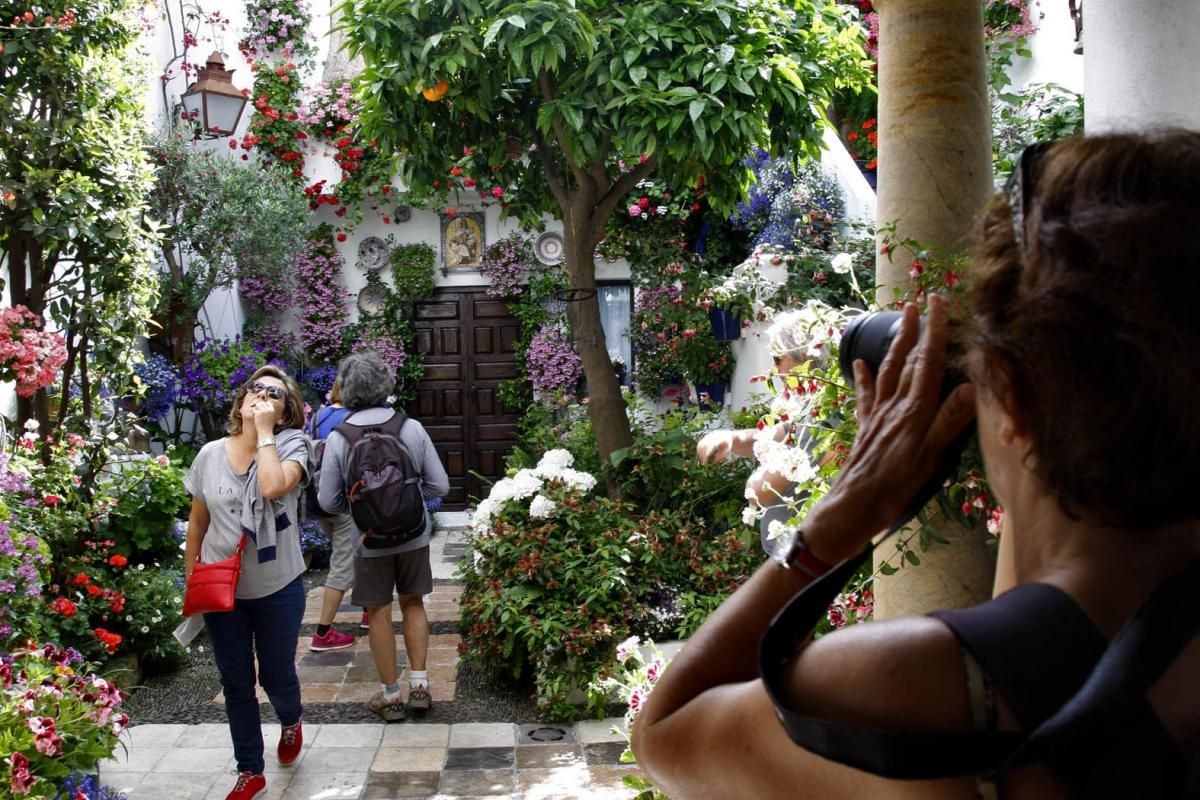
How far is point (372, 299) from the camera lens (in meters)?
11.0

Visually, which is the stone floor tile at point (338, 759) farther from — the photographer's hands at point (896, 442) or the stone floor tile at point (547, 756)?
the photographer's hands at point (896, 442)

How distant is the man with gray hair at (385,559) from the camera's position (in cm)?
495

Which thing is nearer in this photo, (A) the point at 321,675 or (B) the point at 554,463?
(A) the point at 321,675

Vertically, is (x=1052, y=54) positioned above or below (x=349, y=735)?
above

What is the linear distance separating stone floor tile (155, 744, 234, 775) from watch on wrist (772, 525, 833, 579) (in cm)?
418

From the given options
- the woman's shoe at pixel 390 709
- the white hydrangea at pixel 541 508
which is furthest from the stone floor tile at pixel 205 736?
the white hydrangea at pixel 541 508

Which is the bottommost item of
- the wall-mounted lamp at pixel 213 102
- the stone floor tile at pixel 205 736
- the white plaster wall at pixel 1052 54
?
the stone floor tile at pixel 205 736

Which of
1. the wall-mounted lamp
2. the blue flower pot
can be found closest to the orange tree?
the blue flower pot

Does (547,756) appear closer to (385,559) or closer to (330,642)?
(385,559)

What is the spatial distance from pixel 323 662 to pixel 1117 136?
593cm

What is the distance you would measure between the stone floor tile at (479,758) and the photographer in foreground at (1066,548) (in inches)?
153

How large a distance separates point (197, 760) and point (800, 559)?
172 inches

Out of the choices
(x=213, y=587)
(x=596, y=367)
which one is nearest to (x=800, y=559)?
(x=213, y=587)

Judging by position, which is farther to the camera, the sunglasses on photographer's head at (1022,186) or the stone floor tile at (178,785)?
the stone floor tile at (178,785)
